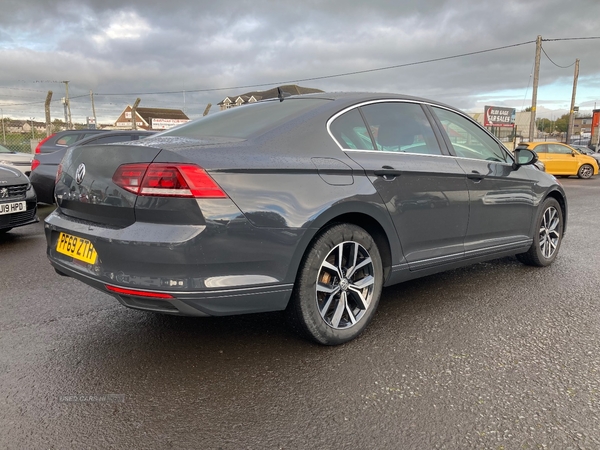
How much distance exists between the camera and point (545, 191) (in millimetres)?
4453

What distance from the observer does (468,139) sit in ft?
12.9

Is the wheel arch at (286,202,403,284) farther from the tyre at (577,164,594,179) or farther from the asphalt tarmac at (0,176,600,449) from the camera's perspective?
the tyre at (577,164,594,179)

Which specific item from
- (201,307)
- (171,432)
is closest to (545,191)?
(201,307)

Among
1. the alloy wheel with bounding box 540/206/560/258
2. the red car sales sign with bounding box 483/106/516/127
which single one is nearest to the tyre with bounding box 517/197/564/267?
the alloy wheel with bounding box 540/206/560/258

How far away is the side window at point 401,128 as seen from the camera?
10.3 feet

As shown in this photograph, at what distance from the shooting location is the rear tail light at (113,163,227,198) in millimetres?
2227

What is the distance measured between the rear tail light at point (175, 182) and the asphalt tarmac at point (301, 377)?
A: 98cm

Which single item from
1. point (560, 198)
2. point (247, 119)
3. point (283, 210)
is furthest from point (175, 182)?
point (560, 198)

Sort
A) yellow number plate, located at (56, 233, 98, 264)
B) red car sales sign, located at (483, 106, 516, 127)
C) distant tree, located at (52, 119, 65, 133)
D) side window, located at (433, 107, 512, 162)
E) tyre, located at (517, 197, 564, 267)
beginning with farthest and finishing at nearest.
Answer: red car sales sign, located at (483, 106, 516, 127), distant tree, located at (52, 119, 65, 133), tyre, located at (517, 197, 564, 267), side window, located at (433, 107, 512, 162), yellow number plate, located at (56, 233, 98, 264)

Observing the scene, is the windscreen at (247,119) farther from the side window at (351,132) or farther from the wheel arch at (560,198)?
the wheel arch at (560,198)

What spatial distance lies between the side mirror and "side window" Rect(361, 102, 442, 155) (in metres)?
1.12

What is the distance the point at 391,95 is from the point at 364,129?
0.53m

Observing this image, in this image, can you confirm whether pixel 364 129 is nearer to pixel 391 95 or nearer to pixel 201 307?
pixel 391 95

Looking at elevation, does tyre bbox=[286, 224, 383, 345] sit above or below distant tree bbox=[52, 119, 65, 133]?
below
